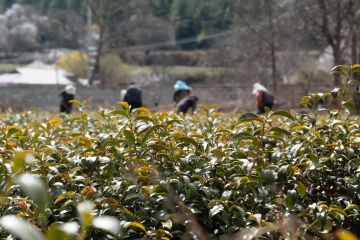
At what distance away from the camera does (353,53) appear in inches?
814

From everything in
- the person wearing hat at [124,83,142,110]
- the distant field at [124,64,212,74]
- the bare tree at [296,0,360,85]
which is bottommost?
the distant field at [124,64,212,74]

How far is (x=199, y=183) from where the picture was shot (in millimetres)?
2182

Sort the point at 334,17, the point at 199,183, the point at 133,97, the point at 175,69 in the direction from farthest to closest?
the point at 175,69
the point at 334,17
the point at 133,97
the point at 199,183

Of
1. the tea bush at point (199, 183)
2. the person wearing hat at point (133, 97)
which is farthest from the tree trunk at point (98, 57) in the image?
the tea bush at point (199, 183)

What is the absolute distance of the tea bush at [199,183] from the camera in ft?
6.34

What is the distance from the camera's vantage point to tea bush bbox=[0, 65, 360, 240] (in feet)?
6.34

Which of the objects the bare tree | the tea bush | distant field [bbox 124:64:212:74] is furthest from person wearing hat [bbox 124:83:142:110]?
distant field [bbox 124:64:212:74]

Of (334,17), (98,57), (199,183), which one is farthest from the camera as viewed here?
(98,57)

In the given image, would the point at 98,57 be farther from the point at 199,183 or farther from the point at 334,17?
the point at 199,183

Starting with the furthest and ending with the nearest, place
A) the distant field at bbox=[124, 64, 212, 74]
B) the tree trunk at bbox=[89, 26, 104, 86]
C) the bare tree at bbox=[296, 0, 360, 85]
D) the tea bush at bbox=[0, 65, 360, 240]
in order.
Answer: the distant field at bbox=[124, 64, 212, 74] → the tree trunk at bbox=[89, 26, 104, 86] → the bare tree at bbox=[296, 0, 360, 85] → the tea bush at bbox=[0, 65, 360, 240]

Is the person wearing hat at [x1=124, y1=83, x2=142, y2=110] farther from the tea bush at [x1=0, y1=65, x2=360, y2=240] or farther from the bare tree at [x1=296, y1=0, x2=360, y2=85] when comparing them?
the tea bush at [x1=0, y1=65, x2=360, y2=240]

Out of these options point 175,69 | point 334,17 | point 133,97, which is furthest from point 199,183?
point 175,69

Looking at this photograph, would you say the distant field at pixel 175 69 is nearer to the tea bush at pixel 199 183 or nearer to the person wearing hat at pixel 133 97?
the person wearing hat at pixel 133 97

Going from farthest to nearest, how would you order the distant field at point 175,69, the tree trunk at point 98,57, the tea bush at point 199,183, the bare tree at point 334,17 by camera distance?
the distant field at point 175,69, the tree trunk at point 98,57, the bare tree at point 334,17, the tea bush at point 199,183
